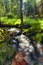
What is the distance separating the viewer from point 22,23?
13.8 metres

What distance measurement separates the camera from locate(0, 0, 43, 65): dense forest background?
815 centimetres

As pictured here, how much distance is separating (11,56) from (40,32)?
4265 mm

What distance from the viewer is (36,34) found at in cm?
1141

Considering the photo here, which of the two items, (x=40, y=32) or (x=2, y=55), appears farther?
(x=40, y=32)

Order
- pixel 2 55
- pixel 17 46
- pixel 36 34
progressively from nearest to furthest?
pixel 2 55 → pixel 17 46 → pixel 36 34

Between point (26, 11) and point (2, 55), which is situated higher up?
point (2, 55)

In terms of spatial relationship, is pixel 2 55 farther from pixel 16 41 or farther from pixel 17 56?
pixel 16 41

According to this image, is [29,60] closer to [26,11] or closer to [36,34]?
[36,34]

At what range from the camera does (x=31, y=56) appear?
845cm

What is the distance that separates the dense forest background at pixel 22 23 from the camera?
26.7ft

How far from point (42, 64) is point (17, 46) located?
1981mm

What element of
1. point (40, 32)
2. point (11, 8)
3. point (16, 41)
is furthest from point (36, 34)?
point (11, 8)

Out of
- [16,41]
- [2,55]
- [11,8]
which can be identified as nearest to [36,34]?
[16,41]

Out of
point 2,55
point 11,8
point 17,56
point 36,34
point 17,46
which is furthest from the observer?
point 11,8
